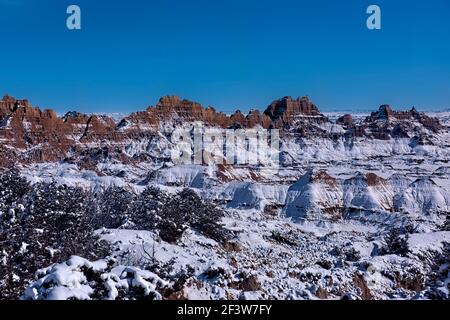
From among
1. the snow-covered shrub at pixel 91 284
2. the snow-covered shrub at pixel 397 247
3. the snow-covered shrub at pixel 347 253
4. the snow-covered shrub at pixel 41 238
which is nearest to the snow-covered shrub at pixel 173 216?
the snow-covered shrub at pixel 41 238

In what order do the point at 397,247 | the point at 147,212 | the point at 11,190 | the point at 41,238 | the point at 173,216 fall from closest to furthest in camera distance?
the point at 41,238
the point at 11,190
the point at 397,247
the point at 147,212
the point at 173,216

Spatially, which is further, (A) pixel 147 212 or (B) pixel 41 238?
(A) pixel 147 212

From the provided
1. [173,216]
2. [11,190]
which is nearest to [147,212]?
[173,216]

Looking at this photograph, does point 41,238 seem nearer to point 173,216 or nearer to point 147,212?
point 147,212

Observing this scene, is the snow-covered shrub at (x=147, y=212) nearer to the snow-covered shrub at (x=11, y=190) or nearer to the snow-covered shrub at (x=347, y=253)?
the snow-covered shrub at (x=11, y=190)

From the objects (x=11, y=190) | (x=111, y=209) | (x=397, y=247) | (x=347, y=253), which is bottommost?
(x=347, y=253)

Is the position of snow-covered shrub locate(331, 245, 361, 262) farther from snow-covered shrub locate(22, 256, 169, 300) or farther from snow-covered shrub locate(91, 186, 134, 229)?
snow-covered shrub locate(22, 256, 169, 300)

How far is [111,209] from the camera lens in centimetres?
4400

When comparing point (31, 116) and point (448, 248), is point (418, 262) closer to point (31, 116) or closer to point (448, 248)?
point (448, 248)

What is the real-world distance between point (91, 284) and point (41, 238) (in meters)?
9.45

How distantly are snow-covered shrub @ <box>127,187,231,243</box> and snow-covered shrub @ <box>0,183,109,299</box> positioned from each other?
627cm

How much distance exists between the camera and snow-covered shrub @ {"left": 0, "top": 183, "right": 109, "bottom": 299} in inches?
726

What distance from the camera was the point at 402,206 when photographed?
92.6 meters

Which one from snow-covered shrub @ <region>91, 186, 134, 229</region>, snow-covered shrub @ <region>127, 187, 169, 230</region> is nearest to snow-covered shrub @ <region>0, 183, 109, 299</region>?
snow-covered shrub @ <region>127, 187, 169, 230</region>
